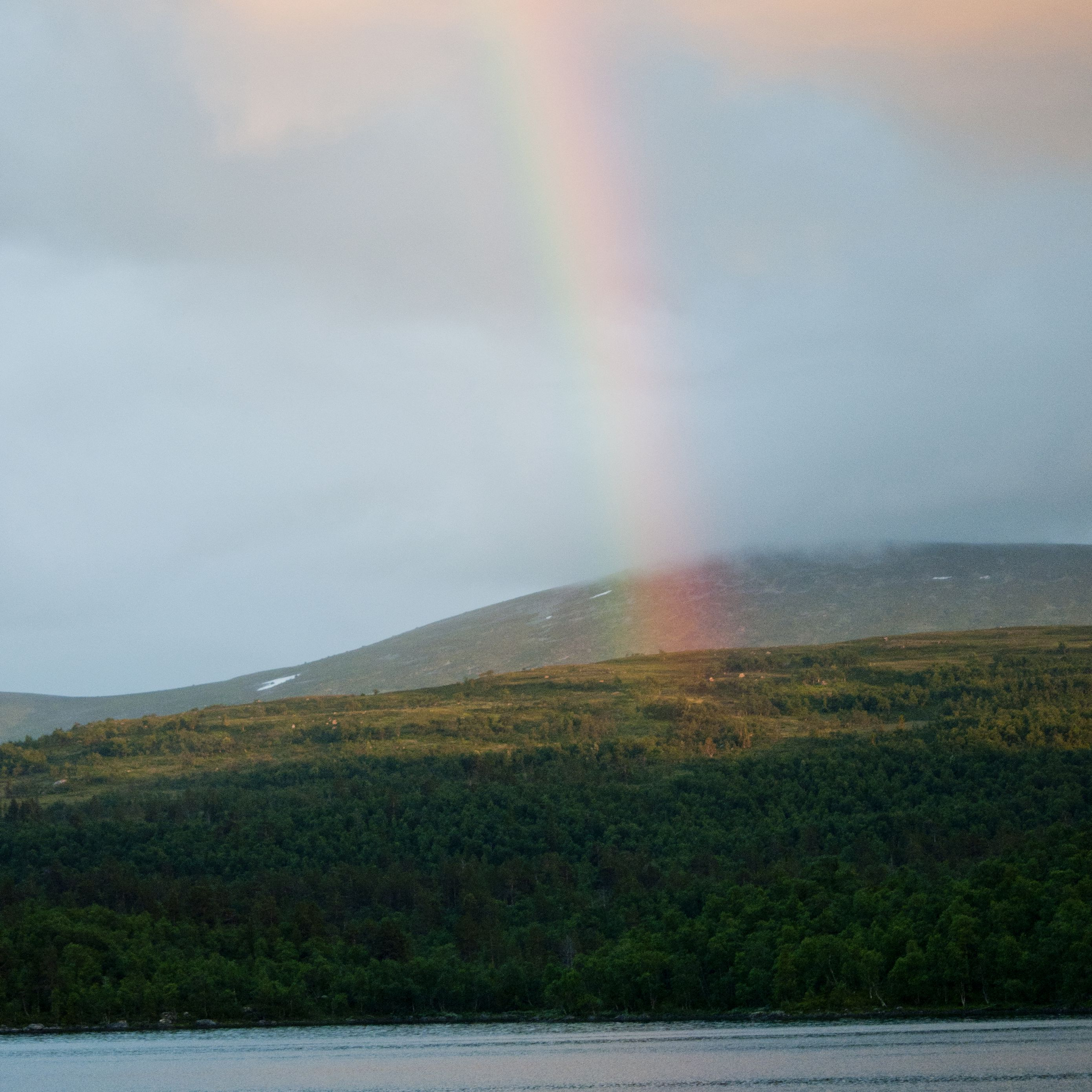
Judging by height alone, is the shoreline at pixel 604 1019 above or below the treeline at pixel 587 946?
below

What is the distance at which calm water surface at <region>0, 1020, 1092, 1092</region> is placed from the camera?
290ft

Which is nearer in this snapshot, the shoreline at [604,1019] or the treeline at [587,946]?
the shoreline at [604,1019]

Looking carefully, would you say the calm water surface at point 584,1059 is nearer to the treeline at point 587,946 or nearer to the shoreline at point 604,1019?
the shoreline at point 604,1019

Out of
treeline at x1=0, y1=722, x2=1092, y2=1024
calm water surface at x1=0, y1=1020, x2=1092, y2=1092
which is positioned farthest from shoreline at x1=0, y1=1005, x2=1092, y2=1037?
calm water surface at x1=0, y1=1020, x2=1092, y2=1092

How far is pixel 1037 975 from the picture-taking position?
393ft

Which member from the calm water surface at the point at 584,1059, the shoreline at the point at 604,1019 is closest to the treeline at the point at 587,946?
the shoreline at the point at 604,1019

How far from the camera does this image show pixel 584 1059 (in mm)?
107000

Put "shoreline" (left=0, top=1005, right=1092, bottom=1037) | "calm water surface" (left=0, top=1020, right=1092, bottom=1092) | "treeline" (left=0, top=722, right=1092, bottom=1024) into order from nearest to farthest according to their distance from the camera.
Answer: "calm water surface" (left=0, top=1020, right=1092, bottom=1092)
"shoreline" (left=0, top=1005, right=1092, bottom=1037)
"treeline" (left=0, top=722, right=1092, bottom=1024)

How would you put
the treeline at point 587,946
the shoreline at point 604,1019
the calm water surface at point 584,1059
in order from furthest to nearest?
1. the treeline at point 587,946
2. the shoreline at point 604,1019
3. the calm water surface at point 584,1059

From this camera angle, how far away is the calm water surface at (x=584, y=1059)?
88.4m

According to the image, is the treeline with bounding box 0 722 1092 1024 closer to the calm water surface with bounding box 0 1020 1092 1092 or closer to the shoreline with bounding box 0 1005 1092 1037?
the shoreline with bounding box 0 1005 1092 1037

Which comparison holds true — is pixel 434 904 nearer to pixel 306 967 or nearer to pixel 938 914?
pixel 306 967

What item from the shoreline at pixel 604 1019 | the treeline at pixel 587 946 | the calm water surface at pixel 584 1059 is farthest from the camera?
the treeline at pixel 587 946

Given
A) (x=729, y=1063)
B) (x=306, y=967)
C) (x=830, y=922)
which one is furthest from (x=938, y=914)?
(x=306, y=967)
